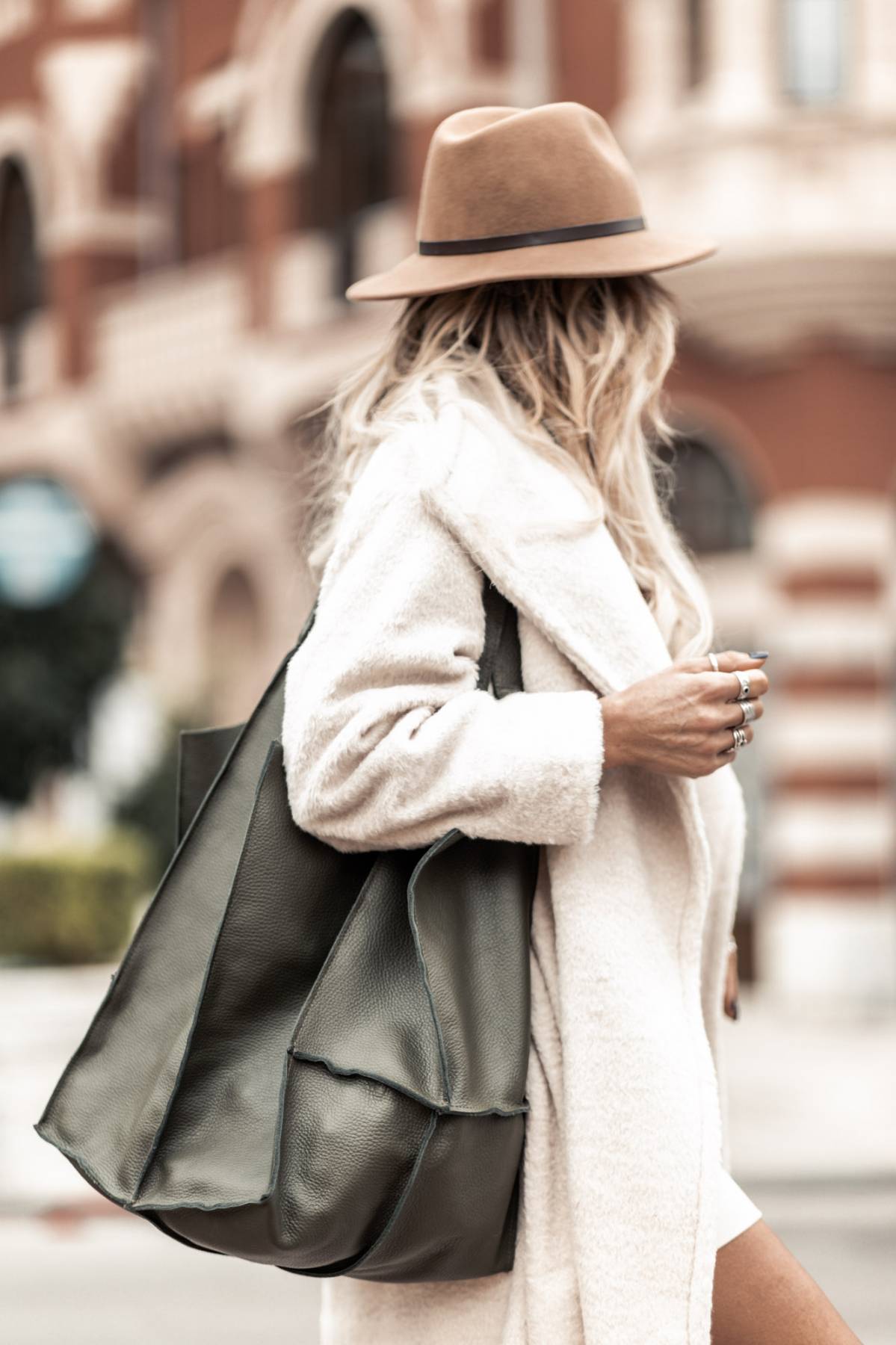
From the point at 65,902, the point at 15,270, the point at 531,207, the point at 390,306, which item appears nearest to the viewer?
the point at 531,207

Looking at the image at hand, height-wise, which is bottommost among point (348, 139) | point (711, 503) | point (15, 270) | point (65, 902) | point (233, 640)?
point (65, 902)

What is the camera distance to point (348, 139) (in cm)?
1844

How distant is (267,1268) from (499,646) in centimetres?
505

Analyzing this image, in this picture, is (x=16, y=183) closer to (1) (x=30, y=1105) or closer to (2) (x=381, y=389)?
(1) (x=30, y=1105)

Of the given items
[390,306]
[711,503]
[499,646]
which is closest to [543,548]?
[499,646]

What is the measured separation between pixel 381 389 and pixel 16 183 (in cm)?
2198

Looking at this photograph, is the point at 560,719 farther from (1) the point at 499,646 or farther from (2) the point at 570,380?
(2) the point at 570,380

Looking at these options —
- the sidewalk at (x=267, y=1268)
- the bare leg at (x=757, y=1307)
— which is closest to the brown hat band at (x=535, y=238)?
the bare leg at (x=757, y=1307)

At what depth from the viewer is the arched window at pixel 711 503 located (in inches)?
619

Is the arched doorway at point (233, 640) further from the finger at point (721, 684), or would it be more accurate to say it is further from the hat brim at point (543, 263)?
the finger at point (721, 684)

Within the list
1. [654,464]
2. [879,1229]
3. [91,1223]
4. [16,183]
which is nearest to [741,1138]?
[879,1229]

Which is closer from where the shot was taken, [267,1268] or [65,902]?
[267,1268]

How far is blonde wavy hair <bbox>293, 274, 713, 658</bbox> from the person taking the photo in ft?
7.72

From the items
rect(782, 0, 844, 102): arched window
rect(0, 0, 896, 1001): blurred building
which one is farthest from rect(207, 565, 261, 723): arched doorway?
rect(782, 0, 844, 102): arched window
